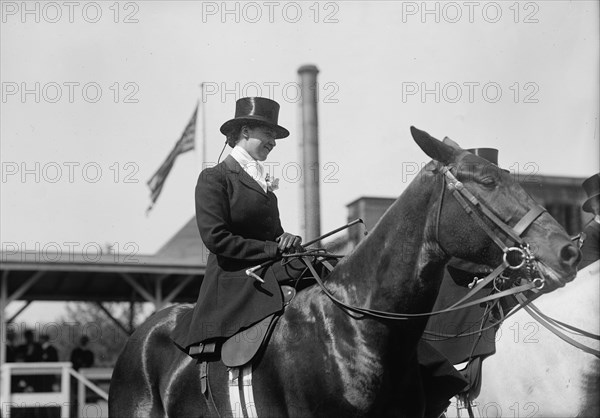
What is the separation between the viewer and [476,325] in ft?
22.2

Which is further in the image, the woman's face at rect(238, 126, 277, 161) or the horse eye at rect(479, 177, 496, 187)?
the woman's face at rect(238, 126, 277, 161)

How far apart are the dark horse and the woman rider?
27cm

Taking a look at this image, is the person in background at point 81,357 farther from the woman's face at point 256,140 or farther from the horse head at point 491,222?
the horse head at point 491,222

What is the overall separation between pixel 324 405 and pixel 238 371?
63 cm

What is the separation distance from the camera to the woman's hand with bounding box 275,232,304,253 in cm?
548

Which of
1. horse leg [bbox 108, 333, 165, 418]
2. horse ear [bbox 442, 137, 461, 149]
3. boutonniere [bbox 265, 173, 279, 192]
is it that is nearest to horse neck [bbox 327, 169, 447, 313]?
horse ear [bbox 442, 137, 461, 149]

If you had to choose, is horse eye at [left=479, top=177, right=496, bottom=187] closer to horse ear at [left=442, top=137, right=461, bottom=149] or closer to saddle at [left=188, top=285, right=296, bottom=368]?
horse ear at [left=442, top=137, right=461, bottom=149]

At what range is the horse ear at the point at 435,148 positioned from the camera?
4.92 m

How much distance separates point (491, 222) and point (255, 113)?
1910 mm

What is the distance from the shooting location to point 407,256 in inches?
196

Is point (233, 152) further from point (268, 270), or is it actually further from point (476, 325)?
point (476, 325)

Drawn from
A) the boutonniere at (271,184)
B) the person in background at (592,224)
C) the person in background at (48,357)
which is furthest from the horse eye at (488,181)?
the person in background at (48,357)

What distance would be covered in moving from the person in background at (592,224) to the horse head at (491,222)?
184cm

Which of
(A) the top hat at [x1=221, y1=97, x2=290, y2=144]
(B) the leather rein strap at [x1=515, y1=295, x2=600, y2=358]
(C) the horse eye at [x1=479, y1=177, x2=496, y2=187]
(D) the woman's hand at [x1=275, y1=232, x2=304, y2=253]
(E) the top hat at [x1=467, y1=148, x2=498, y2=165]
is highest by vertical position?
(A) the top hat at [x1=221, y1=97, x2=290, y2=144]
